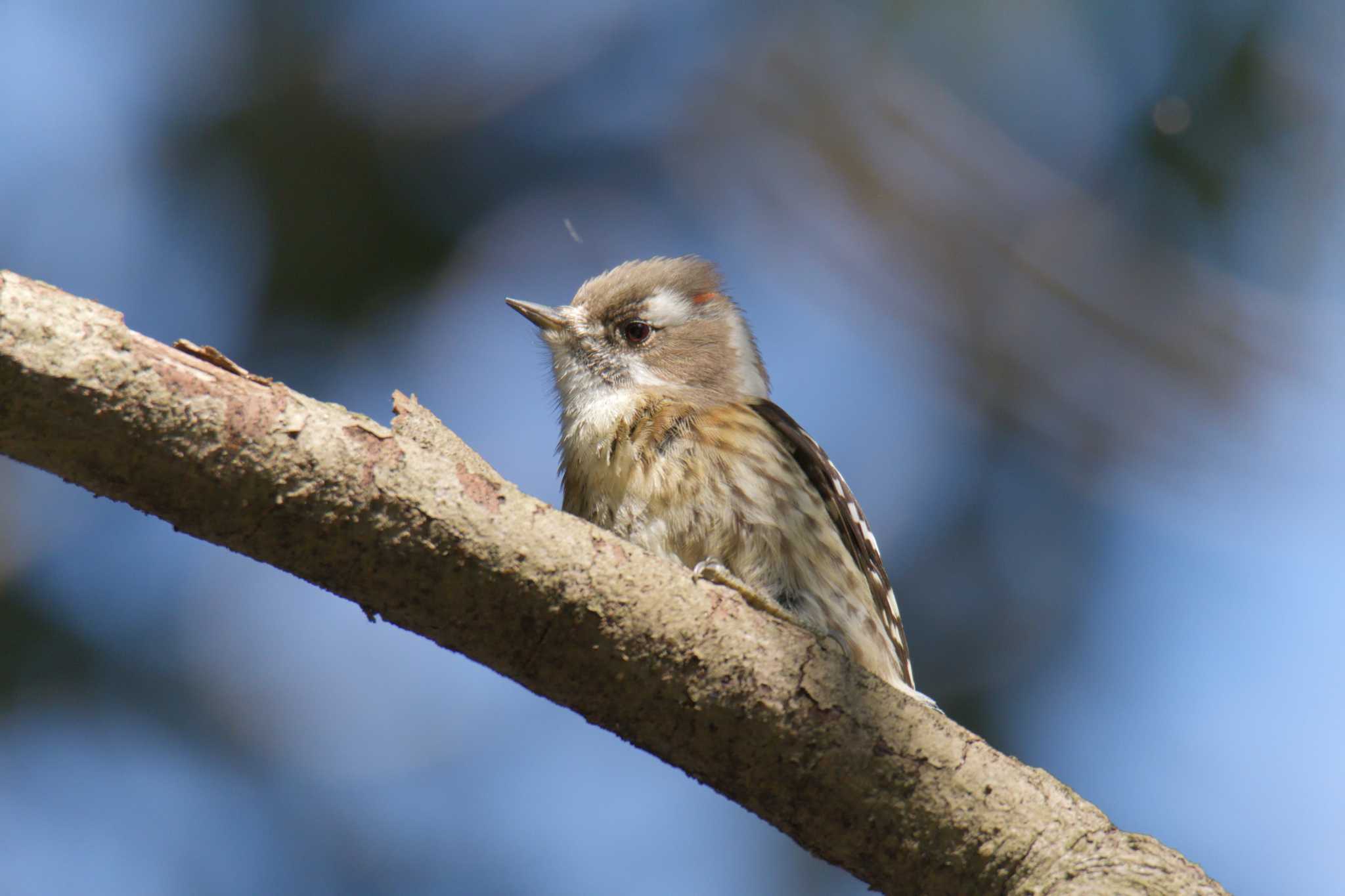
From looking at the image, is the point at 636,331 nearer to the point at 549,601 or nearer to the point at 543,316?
the point at 543,316

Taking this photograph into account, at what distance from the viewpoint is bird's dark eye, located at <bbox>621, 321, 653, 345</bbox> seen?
462 centimetres

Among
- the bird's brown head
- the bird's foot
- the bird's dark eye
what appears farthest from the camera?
the bird's dark eye

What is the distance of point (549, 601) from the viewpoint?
2.29m

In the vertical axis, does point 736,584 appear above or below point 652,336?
below

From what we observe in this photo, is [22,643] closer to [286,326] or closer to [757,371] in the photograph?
[286,326]

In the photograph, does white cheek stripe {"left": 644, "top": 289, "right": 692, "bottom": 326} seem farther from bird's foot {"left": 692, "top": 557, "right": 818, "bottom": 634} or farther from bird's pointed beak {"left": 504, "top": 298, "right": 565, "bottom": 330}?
bird's foot {"left": 692, "top": 557, "right": 818, "bottom": 634}

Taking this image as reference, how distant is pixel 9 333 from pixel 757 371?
3.33 metres

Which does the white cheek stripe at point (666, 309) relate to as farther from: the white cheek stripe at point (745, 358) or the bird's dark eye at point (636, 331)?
the white cheek stripe at point (745, 358)

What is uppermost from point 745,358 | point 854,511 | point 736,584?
point 745,358

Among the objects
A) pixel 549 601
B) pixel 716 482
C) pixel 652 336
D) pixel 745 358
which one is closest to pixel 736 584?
pixel 716 482

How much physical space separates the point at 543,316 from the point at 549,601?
2642mm

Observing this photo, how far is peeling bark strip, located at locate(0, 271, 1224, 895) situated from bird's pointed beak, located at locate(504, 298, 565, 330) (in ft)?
7.62

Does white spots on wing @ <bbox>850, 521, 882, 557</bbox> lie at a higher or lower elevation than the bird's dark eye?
lower

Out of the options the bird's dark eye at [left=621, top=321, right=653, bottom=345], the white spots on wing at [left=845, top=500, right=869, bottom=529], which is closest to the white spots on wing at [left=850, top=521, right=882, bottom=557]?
the white spots on wing at [left=845, top=500, right=869, bottom=529]
